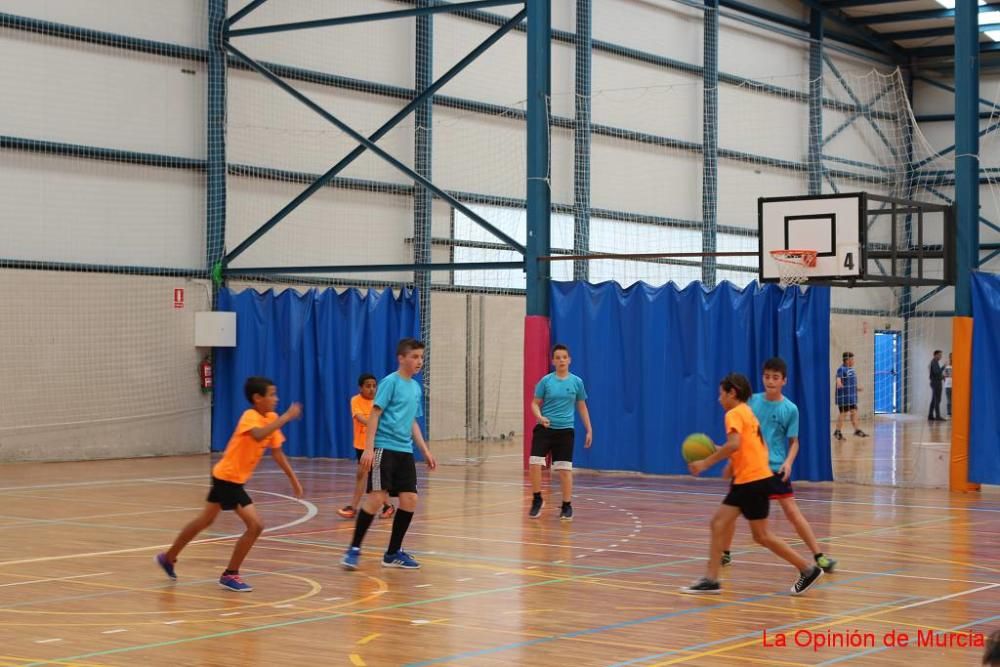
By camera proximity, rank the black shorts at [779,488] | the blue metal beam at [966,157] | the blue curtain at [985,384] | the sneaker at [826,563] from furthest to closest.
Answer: the blue metal beam at [966,157] → the blue curtain at [985,384] → the sneaker at [826,563] → the black shorts at [779,488]

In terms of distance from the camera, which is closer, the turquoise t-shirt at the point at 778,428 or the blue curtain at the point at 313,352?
the turquoise t-shirt at the point at 778,428

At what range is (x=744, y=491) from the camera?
10.3 meters

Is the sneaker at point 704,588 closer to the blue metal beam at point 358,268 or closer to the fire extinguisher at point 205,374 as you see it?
the blue metal beam at point 358,268

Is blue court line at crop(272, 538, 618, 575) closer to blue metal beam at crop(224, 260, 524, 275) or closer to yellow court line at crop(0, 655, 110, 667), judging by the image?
yellow court line at crop(0, 655, 110, 667)

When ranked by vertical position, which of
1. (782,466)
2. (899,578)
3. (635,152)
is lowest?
(899,578)

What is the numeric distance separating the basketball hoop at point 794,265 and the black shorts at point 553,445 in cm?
480

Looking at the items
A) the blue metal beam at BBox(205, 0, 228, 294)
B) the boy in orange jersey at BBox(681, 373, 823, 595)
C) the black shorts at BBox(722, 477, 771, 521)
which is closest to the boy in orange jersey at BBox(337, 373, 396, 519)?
the boy in orange jersey at BBox(681, 373, 823, 595)

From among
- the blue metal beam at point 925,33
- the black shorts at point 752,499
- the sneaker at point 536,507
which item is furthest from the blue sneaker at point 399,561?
the blue metal beam at point 925,33

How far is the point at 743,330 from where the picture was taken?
2114 centimetres

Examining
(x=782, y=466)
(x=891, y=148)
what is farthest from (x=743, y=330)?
(x=891, y=148)

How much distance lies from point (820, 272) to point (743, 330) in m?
2.49

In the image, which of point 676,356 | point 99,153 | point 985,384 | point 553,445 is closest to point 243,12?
point 99,153

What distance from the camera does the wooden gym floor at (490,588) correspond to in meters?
8.29

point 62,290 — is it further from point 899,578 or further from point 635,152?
point 899,578
